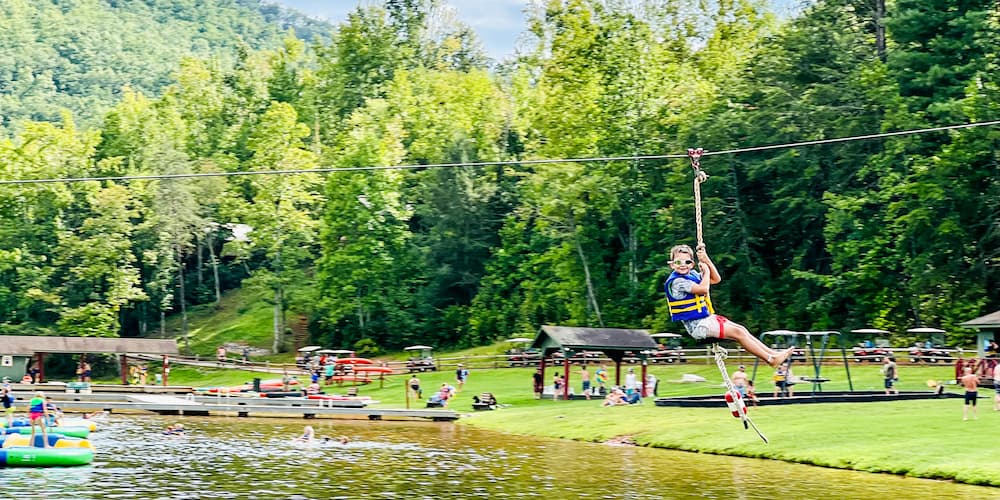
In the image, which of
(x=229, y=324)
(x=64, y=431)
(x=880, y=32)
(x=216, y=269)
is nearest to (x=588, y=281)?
(x=880, y=32)

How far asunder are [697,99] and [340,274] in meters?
28.6

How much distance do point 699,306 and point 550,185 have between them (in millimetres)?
58226

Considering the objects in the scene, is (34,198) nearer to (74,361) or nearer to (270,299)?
(74,361)

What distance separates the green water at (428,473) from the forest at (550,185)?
1911 centimetres

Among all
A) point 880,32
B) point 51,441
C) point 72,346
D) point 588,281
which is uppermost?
point 880,32

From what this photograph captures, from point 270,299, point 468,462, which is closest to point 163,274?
point 270,299

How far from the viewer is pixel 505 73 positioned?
452 feet

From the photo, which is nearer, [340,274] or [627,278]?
[627,278]

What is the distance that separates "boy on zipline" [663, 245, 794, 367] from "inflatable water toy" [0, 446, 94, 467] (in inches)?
825

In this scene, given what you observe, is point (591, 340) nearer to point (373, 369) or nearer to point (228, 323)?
point (373, 369)

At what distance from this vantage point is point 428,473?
33.6m

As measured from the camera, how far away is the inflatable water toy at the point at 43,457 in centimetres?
3503

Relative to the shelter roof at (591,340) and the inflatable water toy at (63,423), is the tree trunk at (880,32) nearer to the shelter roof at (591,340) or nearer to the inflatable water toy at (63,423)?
the shelter roof at (591,340)

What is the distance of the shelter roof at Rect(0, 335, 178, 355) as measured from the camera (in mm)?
69812
